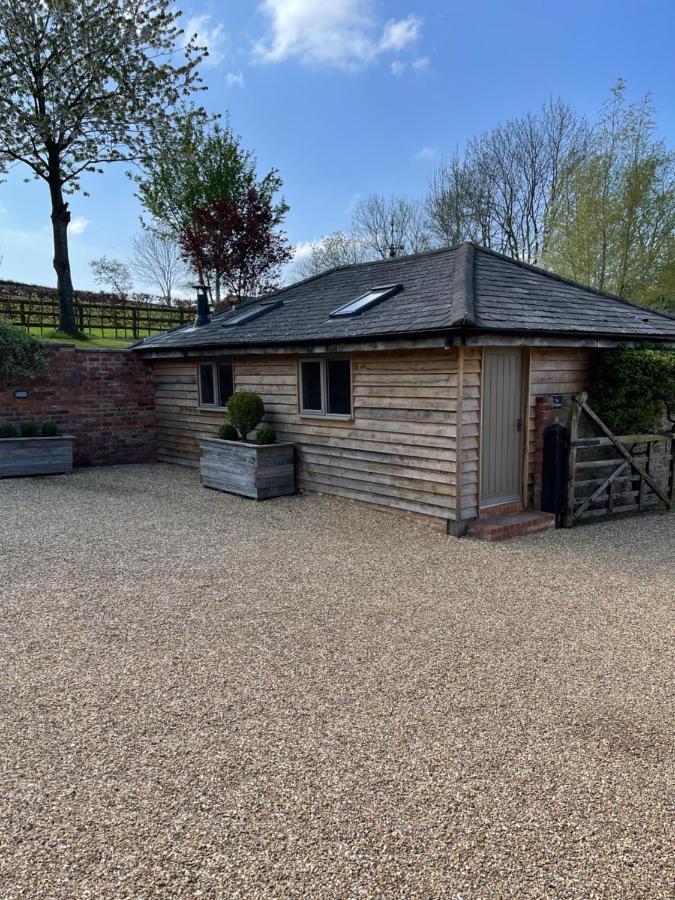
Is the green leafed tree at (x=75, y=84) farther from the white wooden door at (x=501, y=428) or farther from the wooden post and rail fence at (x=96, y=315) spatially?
the white wooden door at (x=501, y=428)

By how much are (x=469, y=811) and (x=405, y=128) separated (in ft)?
83.8

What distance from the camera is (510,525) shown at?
724 cm

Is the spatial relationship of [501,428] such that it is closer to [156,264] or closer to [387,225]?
[387,225]

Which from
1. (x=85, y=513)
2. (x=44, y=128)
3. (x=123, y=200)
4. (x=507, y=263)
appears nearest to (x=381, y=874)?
(x=85, y=513)

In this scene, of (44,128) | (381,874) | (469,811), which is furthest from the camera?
(44,128)

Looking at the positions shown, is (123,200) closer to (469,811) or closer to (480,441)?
(480,441)

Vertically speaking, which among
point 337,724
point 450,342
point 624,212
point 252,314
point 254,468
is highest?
point 624,212

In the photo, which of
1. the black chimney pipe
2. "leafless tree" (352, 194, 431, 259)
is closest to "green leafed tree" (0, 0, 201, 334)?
the black chimney pipe

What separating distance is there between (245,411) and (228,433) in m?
0.72

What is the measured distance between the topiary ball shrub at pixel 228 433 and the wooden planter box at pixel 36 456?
3.43m

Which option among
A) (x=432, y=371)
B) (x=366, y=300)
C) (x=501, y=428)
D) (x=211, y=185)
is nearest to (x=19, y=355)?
(x=366, y=300)

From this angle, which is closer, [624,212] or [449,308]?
[449,308]

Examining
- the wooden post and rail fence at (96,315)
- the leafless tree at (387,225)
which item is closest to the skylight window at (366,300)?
the wooden post and rail fence at (96,315)

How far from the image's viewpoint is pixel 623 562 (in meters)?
6.24
